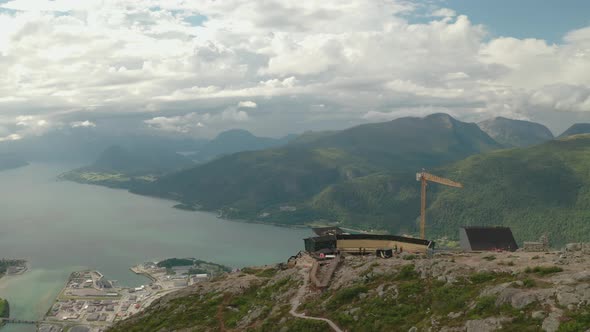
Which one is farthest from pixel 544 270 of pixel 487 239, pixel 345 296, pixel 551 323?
pixel 487 239

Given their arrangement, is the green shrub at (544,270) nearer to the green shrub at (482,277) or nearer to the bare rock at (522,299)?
the green shrub at (482,277)

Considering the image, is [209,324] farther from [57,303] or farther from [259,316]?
[57,303]

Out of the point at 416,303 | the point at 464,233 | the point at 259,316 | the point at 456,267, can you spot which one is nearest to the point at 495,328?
the point at 416,303

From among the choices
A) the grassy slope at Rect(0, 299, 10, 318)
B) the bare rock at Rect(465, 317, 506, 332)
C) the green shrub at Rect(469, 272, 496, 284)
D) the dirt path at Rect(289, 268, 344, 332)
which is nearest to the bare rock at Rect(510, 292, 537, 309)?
the bare rock at Rect(465, 317, 506, 332)

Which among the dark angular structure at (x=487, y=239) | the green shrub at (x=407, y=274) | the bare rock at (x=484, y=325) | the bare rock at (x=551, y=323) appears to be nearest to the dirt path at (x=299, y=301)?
the green shrub at (x=407, y=274)

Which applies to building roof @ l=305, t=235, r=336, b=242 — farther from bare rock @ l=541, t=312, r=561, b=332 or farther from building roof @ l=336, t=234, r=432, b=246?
bare rock @ l=541, t=312, r=561, b=332
